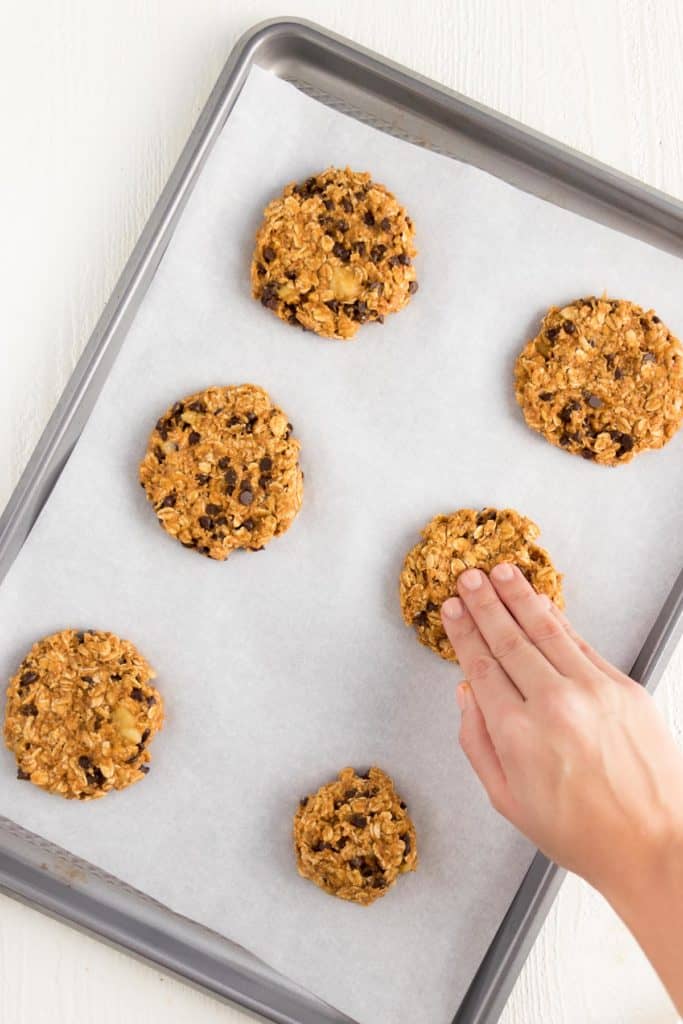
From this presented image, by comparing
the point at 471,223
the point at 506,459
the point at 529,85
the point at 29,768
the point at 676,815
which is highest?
the point at 529,85

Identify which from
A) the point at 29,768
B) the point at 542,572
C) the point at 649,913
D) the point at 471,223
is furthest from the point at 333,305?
the point at 649,913

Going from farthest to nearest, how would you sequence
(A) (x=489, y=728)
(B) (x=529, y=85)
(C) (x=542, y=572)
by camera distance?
(B) (x=529, y=85) < (C) (x=542, y=572) < (A) (x=489, y=728)

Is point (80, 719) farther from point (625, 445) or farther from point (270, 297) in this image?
point (625, 445)

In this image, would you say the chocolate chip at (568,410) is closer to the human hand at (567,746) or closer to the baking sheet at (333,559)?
the baking sheet at (333,559)

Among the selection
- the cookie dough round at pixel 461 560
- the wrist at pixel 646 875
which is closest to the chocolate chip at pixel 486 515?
the cookie dough round at pixel 461 560

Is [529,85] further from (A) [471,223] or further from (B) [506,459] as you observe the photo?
(B) [506,459]

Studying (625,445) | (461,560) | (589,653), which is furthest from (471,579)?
(625,445)
